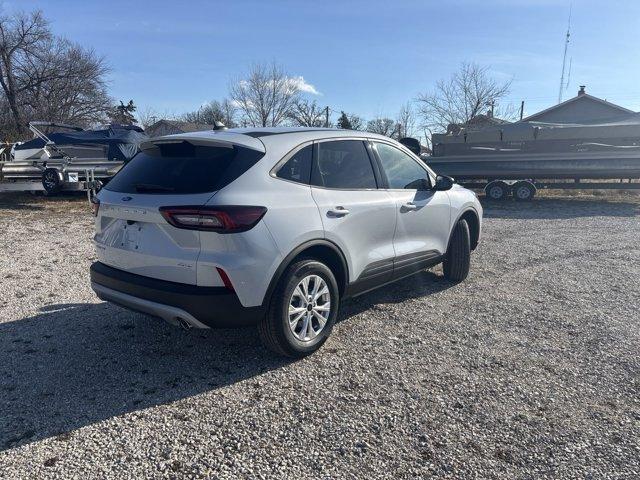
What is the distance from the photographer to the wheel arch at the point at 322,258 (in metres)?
3.36

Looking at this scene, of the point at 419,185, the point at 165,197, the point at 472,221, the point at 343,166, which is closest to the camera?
the point at 165,197

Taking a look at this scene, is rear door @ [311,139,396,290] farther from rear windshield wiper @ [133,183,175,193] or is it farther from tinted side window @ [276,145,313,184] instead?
rear windshield wiper @ [133,183,175,193]

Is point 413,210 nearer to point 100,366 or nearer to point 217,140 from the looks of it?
point 217,140

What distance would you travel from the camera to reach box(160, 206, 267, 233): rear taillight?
3.09 metres

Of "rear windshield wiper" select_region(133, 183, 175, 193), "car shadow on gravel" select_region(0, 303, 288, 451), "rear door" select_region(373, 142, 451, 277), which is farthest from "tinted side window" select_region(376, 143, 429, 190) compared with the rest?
"rear windshield wiper" select_region(133, 183, 175, 193)

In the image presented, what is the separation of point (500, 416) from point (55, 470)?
2535 millimetres

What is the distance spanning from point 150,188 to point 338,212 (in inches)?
56.6

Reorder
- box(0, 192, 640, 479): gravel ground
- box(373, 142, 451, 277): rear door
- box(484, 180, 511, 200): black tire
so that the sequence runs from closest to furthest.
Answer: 1. box(0, 192, 640, 479): gravel ground
2. box(373, 142, 451, 277): rear door
3. box(484, 180, 511, 200): black tire

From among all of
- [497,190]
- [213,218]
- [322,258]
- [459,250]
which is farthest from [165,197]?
[497,190]

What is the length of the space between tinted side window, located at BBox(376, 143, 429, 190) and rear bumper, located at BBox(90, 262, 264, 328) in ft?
6.84

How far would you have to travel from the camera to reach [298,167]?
3.72 meters

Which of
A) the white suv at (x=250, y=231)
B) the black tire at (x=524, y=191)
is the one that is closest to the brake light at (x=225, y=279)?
the white suv at (x=250, y=231)

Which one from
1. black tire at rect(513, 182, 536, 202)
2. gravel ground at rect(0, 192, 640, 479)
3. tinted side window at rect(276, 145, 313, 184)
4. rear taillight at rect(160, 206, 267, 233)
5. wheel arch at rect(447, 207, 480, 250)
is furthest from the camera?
black tire at rect(513, 182, 536, 202)

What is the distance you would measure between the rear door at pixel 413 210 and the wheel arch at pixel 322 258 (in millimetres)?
790
